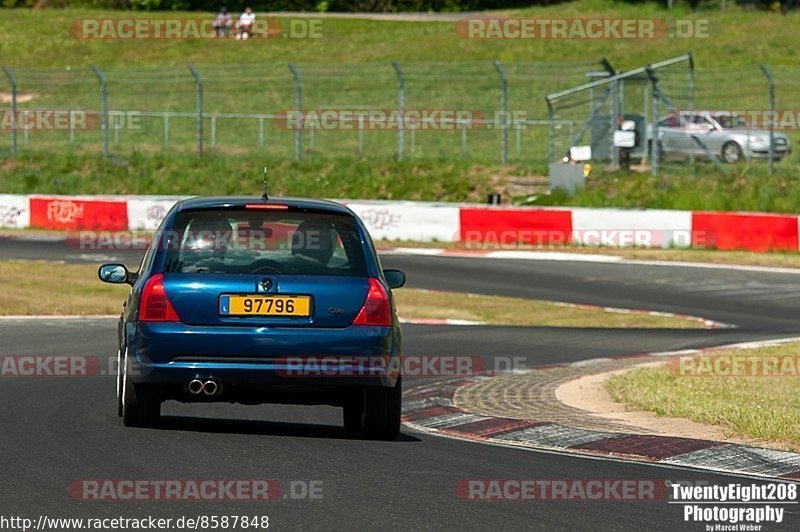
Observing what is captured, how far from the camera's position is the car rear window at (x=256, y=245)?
8.88 metres

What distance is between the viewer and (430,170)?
35.5 metres

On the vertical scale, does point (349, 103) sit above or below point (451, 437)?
above

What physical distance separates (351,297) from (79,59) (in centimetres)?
6073

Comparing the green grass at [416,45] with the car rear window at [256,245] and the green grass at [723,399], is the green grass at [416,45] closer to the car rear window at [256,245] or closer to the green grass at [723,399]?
the green grass at [723,399]

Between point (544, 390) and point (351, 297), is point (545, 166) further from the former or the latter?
point (351, 297)

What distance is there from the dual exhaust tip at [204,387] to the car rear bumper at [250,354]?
0.04 m

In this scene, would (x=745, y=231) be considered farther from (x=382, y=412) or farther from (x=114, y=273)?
(x=382, y=412)

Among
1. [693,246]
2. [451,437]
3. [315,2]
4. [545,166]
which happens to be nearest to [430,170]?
[545,166]

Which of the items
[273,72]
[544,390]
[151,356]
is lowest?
[544,390]

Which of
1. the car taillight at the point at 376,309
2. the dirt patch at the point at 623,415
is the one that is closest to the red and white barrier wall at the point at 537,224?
the dirt patch at the point at 623,415

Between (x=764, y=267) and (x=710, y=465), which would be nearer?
(x=710, y=465)

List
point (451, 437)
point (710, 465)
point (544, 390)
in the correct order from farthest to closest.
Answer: point (544, 390), point (451, 437), point (710, 465)

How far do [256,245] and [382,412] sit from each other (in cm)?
123

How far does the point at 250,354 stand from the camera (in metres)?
8.66
